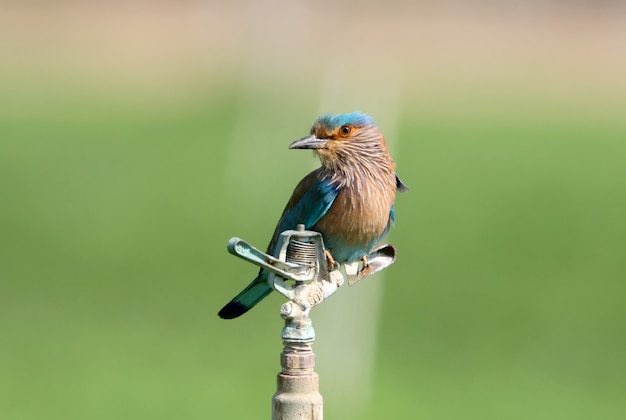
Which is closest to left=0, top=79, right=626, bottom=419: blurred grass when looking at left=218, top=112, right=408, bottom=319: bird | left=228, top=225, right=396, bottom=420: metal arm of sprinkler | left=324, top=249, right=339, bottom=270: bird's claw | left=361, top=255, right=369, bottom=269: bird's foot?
left=218, top=112, right=408, bottom=319: bird

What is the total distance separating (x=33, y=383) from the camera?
9.67 metres

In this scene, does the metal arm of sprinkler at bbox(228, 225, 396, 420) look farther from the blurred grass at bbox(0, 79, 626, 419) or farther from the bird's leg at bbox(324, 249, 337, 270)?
the blurred grass at bbox(0, 79, 626, 419)

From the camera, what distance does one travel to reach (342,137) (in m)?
5.54

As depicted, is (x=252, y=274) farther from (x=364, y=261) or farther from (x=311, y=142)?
(x=364, y=261)

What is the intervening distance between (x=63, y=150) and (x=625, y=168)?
6.88 metres

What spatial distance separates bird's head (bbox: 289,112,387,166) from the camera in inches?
217

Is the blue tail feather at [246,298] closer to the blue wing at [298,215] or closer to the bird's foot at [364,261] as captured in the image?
the blue wing at [298,215]

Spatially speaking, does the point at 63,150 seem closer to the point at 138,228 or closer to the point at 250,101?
the point at 138,228

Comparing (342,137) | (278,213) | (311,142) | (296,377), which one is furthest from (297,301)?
(278,213)

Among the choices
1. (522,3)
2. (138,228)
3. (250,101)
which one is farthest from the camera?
(522,3)

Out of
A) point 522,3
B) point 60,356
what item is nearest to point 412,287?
point 60,356

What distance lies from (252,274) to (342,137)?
22.5ft

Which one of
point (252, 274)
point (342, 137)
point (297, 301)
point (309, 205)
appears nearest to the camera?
point (297, 301)

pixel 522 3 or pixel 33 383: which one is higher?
pixel 522 3
